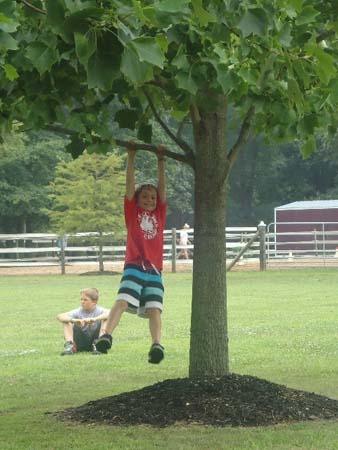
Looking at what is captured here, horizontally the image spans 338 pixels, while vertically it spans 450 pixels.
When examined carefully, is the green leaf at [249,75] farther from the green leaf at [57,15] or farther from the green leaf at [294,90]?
the green leaf at [57,15]

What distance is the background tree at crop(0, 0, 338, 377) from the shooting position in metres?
3.96

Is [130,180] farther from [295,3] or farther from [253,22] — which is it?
[253,22]

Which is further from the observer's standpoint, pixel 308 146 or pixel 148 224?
pixel 148 224

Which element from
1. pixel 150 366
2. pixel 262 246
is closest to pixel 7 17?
pixel 150 366

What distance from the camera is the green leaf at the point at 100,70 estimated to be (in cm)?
396

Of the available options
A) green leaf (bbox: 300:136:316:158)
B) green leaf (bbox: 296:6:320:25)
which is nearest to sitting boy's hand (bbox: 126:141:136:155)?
green leaf (bbox: 300:136:316:158)

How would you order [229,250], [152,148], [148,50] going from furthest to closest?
1. [229,250]
2. [152,148]
3. [148,50]

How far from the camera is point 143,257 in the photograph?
27.7ft

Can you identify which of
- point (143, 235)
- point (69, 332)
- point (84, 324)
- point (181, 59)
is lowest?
point (69, 332)

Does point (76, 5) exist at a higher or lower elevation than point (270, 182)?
lower

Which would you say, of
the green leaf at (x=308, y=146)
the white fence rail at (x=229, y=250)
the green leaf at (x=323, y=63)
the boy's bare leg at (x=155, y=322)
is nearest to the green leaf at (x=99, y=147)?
the green leaf at (x=308, y=146)

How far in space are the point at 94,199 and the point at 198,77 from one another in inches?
1208

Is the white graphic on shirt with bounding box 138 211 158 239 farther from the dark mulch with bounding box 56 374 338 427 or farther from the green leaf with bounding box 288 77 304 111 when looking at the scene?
the green leaf with bounding box 288 77 304 111

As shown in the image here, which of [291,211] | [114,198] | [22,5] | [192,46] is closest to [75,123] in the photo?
[192,46]
